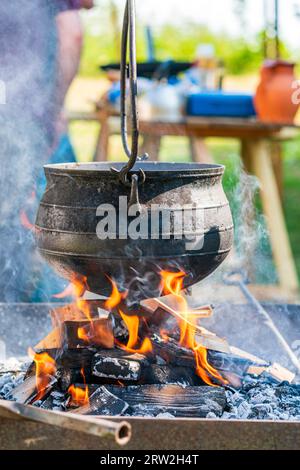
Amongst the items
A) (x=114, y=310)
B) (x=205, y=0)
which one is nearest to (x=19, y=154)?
(x=114, y=310)

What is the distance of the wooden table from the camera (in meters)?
5.13

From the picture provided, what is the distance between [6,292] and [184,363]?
4.96ft

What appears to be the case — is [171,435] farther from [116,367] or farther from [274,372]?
[274,372]

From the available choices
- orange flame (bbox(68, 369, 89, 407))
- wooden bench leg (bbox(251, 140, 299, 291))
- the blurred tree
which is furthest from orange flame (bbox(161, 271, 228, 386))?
the blurred tree

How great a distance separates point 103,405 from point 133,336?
0.33 meters

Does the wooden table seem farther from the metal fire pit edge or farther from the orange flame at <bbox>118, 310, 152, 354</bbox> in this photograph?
the metal fire pit edge

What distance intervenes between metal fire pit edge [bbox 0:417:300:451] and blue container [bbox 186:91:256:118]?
3.60m

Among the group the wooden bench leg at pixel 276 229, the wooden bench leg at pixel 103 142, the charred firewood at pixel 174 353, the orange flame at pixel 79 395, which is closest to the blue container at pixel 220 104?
the wooden bench leg at pixel 276 229

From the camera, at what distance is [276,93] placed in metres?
5.16

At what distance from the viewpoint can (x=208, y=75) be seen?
6.17 m

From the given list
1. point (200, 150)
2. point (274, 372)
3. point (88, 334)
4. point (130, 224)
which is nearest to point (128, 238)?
point (130, 224)

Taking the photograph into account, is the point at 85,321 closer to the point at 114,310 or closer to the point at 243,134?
the point at 114,310

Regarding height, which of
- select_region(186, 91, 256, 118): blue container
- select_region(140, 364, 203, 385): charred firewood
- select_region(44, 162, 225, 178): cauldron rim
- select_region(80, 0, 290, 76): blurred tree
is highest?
select_region(80, 0, 290, 76): blurred tree

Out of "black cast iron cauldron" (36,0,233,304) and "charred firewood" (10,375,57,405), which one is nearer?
"black cast iron cauldron" (36,0,233,304)
